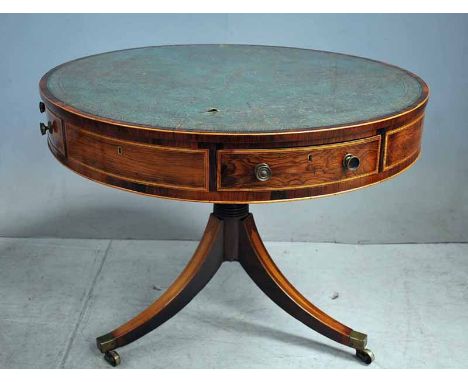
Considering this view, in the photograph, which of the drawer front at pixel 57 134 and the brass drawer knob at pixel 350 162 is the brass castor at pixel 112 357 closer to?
the drawer front at pixel 57 134

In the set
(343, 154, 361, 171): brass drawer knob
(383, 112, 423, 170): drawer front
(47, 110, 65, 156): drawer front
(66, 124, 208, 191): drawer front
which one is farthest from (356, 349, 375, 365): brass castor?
(47, 110, 65, 156): drawer front

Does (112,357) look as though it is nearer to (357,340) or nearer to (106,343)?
(106,343)

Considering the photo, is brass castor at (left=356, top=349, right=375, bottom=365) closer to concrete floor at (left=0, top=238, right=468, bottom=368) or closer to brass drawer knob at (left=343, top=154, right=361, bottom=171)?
concrete floor at (left=0, top=238, right=468, bottom=368)

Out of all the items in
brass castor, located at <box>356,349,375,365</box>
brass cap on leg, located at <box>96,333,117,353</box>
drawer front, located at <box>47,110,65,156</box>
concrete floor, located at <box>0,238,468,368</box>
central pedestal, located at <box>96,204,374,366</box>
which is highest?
drawer front, located at <box>47,110,65,156</box>

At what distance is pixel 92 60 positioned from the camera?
2469 mm

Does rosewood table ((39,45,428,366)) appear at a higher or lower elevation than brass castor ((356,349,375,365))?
higher

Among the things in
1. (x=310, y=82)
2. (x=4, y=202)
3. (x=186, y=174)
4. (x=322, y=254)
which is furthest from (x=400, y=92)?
(x=4, y=202)

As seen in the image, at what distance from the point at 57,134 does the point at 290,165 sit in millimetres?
673

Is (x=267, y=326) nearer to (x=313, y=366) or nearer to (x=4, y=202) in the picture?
(x=313, y=366)

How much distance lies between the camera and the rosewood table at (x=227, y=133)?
1.75m

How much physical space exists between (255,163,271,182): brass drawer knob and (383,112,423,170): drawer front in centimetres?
33

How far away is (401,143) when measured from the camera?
6.36ft

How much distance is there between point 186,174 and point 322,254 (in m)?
1.52

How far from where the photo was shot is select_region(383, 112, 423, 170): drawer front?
1895 millimetres
